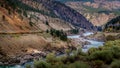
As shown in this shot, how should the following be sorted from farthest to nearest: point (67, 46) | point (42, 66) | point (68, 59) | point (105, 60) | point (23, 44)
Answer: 1. point (67, 46)
2. point (23, 44)
3. point (68, 59)
4. point (105, 60)
5. point (42, 66)

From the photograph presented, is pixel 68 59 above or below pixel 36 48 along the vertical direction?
above

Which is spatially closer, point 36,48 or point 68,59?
point 68,59

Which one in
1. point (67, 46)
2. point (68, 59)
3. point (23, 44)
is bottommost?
point (67, 46)

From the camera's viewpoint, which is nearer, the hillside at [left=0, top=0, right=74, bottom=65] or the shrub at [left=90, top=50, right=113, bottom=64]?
the shrub at [left=90, top=50, right=113, bottom=64]

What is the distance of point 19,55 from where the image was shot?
109562 mm

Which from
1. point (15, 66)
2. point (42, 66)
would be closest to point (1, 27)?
point (15, 66)

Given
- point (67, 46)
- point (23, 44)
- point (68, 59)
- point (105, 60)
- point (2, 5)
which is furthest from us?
point (2, 5)

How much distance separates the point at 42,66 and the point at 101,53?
1244 cm

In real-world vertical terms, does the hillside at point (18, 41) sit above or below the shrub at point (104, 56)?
below

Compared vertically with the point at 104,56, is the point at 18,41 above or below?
below

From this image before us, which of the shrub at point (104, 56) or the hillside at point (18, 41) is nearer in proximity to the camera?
the shrub at point (104, 56)

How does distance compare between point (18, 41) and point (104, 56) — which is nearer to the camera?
point (104, 56)

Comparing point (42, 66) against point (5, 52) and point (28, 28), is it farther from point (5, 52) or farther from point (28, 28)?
point (28, 28)

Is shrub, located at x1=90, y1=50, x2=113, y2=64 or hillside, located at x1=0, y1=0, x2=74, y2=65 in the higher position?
shrub, located at x1=90, y1=50, x2=113, y2=64
